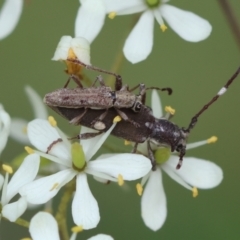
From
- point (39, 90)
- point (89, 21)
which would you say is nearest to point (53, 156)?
point (89, 21)

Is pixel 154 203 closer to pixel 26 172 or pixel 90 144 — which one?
pixel 90 144

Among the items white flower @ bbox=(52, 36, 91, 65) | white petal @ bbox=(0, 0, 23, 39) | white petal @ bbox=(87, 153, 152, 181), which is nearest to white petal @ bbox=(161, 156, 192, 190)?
white petal @ bbox=(87, 153, 152, 181)

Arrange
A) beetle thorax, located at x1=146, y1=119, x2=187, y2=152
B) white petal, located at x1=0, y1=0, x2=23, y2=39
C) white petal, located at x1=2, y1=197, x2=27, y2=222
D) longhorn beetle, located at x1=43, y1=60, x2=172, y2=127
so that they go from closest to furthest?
1. white petal, located at x1=2, y1=197, x2=27, y2=222
2. longhorn beetle, located at x1=43, y1=60, x2=172, y2=127
3. beetle thorax, located at x1=146, y1=119, x2=187, y2=152
4. white petal, located at x1=0, y1=0, x2=23, y2=39

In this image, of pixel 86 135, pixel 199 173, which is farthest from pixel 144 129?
pixel 199 173

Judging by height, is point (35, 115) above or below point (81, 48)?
below

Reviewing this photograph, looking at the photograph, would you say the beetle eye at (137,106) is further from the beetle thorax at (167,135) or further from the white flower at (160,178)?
the white flower at (160,178)

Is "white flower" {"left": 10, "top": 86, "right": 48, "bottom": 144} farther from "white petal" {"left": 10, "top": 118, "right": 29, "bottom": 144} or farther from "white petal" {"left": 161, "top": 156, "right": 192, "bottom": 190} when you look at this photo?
"white petal" {"left": 161, "top": 156, "right": 192, "bottom": 190}

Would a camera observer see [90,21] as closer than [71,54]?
No

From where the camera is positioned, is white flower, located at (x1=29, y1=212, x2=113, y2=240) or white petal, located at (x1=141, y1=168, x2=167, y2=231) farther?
white petal, located at (x1=141, y1=168, x2=167, y2=231)
